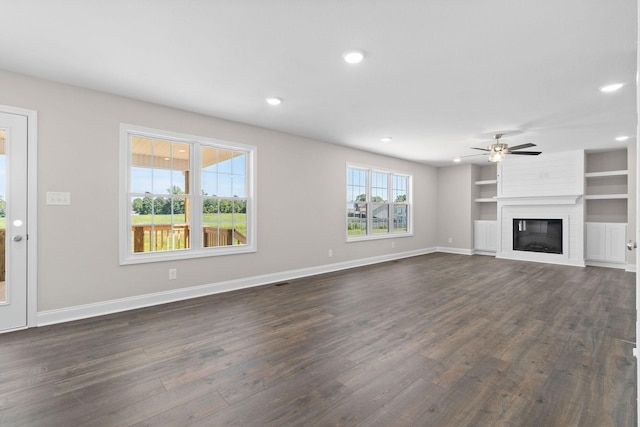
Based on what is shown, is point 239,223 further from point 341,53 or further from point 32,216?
point 341,53

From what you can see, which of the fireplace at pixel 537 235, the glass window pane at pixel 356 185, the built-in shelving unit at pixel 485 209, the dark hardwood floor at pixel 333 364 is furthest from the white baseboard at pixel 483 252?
the dark hardwood floor at pixel 333 364

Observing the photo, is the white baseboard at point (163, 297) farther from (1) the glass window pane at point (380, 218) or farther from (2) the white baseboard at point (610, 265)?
(2) the white baseboard at point (610, 265)

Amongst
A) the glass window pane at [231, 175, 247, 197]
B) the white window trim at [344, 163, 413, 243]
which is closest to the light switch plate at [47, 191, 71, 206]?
the glass window pane at [231, 175, 247, 197]

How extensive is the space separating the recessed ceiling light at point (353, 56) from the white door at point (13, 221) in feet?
10.6

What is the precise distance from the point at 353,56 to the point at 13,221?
3.61 meters

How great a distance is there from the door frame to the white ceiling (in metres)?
0.53

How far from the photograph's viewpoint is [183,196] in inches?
166

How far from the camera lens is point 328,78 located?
3170mm

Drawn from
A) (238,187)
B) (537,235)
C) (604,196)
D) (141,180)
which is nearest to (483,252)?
(537,235)

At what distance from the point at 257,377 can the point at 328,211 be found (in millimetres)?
4047

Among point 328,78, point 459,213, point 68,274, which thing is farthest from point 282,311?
point 459,213

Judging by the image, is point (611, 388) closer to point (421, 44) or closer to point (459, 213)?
point (421, 44)

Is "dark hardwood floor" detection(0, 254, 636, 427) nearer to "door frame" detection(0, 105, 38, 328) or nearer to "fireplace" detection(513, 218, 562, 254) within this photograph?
"door frame" detection(0, 105, 38, 328)

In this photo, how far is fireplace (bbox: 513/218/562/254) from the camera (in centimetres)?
707
